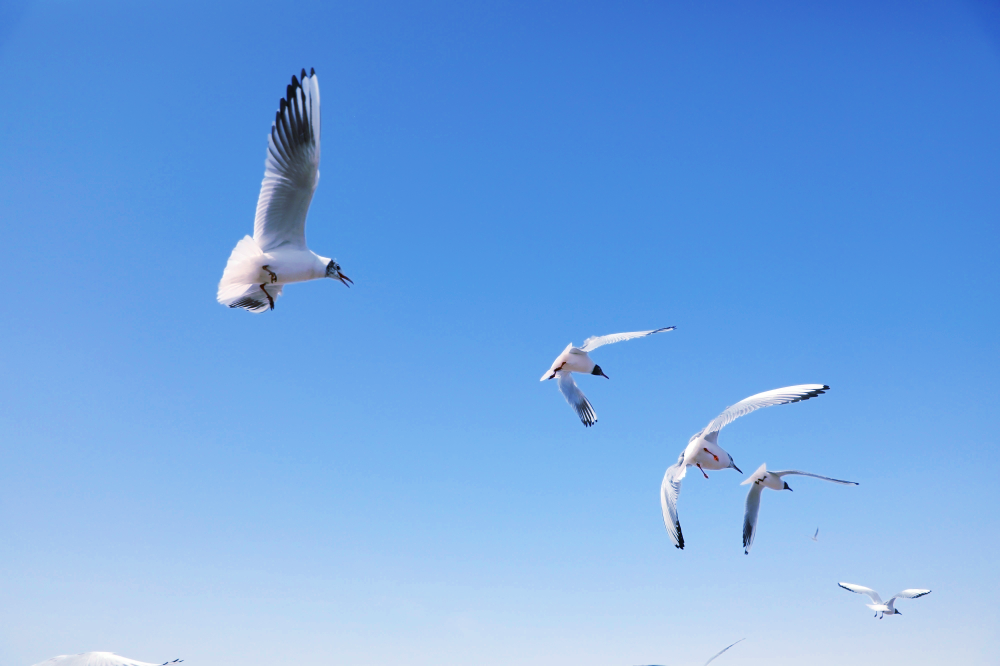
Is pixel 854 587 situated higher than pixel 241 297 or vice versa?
pixel 241 297

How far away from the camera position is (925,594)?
36.3ft

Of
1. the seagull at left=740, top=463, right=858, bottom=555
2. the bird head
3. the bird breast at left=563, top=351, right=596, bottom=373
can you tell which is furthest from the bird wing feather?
the bird head

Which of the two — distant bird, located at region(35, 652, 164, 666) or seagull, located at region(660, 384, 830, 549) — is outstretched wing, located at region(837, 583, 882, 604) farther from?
distant bird, located at region(35, 652, 164, 666)

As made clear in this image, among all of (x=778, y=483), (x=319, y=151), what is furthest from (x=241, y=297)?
(x=778, y=483)

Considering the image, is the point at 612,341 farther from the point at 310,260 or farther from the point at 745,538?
the point at 310,260

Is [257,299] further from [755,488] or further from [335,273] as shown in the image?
[755,488]

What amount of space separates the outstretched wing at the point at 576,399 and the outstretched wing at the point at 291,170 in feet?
14.4

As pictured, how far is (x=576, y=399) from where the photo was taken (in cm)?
1010

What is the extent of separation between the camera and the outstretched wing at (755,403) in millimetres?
6812

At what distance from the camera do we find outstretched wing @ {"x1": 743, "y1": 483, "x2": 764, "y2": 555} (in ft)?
25.6

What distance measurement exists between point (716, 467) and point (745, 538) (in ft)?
4.16

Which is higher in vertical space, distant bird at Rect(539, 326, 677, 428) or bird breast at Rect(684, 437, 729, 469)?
distant bird at Rect(539, 326, 677, 428)

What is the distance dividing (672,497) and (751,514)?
1234mm

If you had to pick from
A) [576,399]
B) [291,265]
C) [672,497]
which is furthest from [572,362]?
[291,265]
